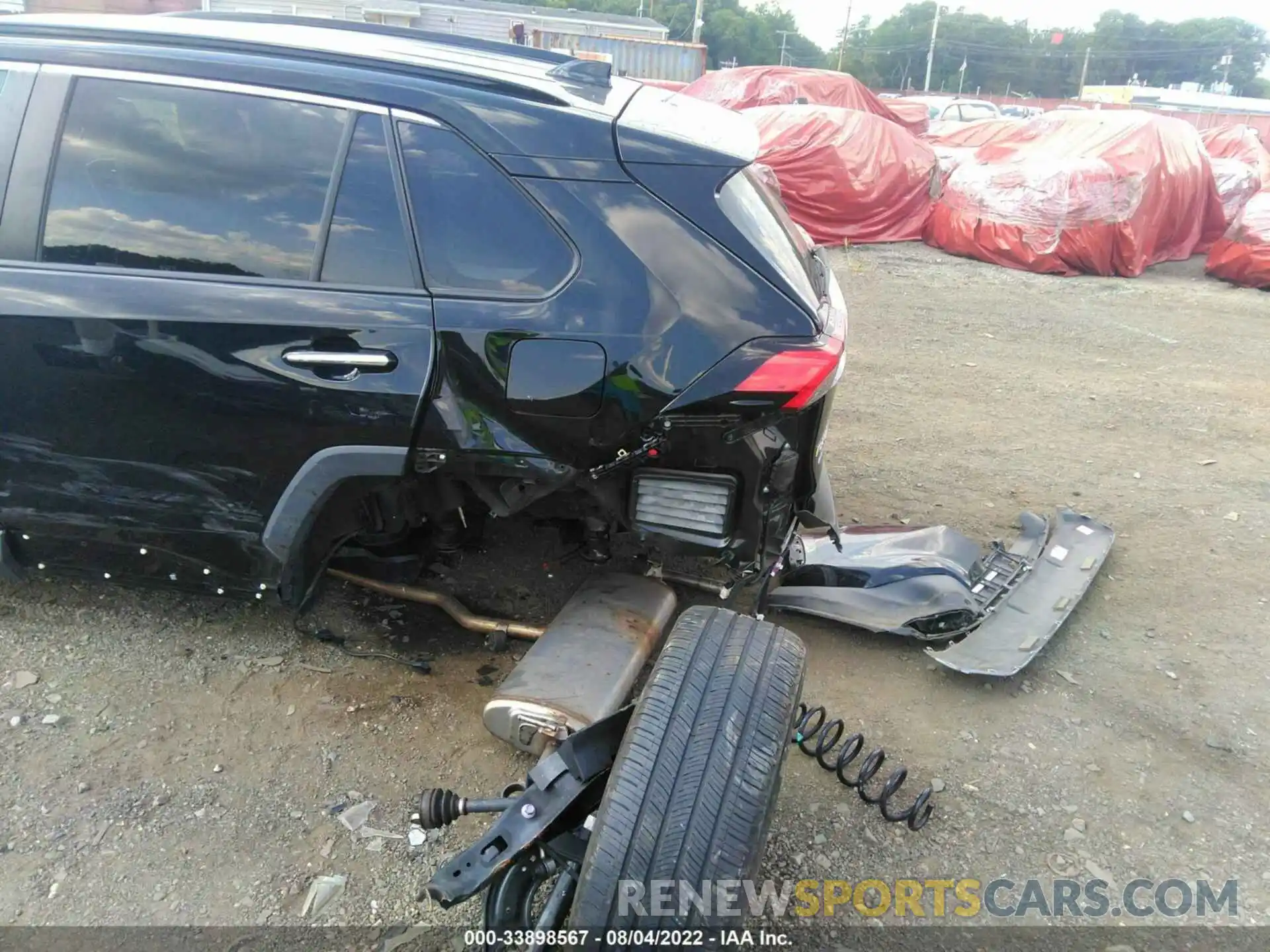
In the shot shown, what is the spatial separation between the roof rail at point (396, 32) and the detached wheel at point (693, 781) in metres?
2.24

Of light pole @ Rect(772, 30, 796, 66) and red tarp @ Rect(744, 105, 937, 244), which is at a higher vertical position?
light pole @ Rect(772, 30, 796, 66)

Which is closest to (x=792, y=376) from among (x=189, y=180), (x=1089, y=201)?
(x=189, y=180)

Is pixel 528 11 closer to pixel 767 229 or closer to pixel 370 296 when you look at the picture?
pixel 767 229

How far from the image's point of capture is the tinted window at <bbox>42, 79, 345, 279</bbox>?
252cm

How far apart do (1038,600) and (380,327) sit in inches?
106

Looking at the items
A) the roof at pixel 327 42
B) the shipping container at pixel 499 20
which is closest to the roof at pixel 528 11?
the shipping container at pixel 499 20

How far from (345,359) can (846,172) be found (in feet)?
34.8

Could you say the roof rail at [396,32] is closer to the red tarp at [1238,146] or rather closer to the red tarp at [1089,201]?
the red tarp at [1089,201]

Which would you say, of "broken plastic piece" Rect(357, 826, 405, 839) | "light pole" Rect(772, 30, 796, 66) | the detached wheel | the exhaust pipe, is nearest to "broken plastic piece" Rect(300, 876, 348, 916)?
"broken plastic piece" Rect(357, 826, 405, 839)

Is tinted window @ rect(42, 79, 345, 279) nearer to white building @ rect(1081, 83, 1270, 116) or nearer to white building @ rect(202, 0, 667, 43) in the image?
white building @ rect(202, 0, 667, 43)

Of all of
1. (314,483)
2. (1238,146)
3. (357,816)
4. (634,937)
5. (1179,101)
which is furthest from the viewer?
(1179,101)

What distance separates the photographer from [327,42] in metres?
2.74

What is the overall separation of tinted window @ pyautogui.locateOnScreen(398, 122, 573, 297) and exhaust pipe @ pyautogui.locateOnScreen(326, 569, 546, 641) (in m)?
1.28

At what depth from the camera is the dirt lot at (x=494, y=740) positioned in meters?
2.35
